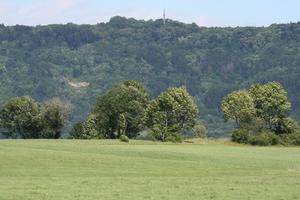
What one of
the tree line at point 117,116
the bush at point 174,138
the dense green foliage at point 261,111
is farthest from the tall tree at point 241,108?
the bush at point 174,138

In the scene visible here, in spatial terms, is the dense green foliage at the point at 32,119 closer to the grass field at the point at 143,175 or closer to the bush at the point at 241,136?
the bush at the point at 241,136

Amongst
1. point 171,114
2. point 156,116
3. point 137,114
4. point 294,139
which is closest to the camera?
point 294,139

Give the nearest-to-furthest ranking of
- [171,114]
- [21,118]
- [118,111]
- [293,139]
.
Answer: [293,139]
[171,114]
[21,118]
[118,111]

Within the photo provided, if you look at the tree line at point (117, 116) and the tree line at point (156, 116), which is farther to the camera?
the tree line at point (117, 116)

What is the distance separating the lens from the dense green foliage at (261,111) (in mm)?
123250

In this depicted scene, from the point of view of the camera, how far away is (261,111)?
127 m

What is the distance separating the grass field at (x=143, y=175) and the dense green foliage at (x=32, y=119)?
36.8 m

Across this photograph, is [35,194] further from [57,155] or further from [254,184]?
[57,155]

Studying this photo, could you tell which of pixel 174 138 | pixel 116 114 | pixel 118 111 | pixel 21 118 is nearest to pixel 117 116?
pixel 116 114

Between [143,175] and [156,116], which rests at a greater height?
[143,175]

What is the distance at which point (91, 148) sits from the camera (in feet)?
292

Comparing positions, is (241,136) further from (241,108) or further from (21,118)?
(21,118)

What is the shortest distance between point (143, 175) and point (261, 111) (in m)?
73.7

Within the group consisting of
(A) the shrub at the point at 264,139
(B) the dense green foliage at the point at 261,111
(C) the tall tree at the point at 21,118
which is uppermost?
(B) the dense green foliage at the point at 261,111
